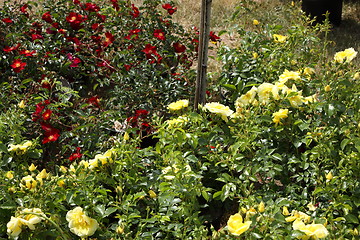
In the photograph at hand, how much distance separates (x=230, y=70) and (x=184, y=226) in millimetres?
1258

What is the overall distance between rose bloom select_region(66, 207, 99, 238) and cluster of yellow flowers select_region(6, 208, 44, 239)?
0.36 ft

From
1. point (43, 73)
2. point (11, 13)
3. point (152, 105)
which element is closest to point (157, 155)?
point (152, 105)

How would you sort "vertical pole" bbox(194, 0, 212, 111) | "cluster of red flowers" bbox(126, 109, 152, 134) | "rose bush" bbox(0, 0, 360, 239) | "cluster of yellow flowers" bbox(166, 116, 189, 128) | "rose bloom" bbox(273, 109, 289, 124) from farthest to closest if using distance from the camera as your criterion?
"cluster of red flowers" bbox(126, 109, 152, 134), "vertical pole" bbox(194, 0, 212, 111), "cluster of yellow flowers" bbox(166, 116, 189, 128), "rose bloom" bbox(273, 109, 289, 124), "rose bush" bbox(0, 0, 360, 239)

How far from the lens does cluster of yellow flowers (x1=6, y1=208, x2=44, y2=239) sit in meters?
1.77

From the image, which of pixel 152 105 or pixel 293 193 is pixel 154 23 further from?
pixel 293 193

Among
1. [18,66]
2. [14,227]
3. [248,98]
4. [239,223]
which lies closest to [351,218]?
[239,223]

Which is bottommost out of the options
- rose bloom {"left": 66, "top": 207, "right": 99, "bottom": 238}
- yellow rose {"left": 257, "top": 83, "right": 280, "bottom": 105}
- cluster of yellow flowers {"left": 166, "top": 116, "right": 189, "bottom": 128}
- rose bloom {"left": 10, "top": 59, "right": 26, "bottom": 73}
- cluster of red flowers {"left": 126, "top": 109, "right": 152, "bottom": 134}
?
cluster of red flowers {"left": 126, "top": 109, "right": 152, "bottom": 134}

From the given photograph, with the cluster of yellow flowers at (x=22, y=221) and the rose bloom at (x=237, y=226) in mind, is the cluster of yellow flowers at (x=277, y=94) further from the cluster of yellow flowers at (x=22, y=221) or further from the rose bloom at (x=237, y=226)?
the cluster of yellow flowers at (x=22, y=221)

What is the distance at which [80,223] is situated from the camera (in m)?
1.86

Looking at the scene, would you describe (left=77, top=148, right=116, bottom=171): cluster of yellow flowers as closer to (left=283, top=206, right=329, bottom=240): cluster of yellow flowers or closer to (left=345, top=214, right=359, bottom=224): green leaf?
(left=283, top=206, right=329, bottom=240): cluster of yellow flowers

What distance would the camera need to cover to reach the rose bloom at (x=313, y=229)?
1692 mm

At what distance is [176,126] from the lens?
2.31 meters

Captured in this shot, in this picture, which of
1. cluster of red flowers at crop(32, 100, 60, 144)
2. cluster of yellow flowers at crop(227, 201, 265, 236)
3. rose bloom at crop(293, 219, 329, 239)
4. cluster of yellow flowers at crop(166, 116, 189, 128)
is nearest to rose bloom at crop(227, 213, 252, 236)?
cluster of yellow flowers at crop(227, 201, 265, 236)

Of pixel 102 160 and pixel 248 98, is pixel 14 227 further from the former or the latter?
pixel 248 98
